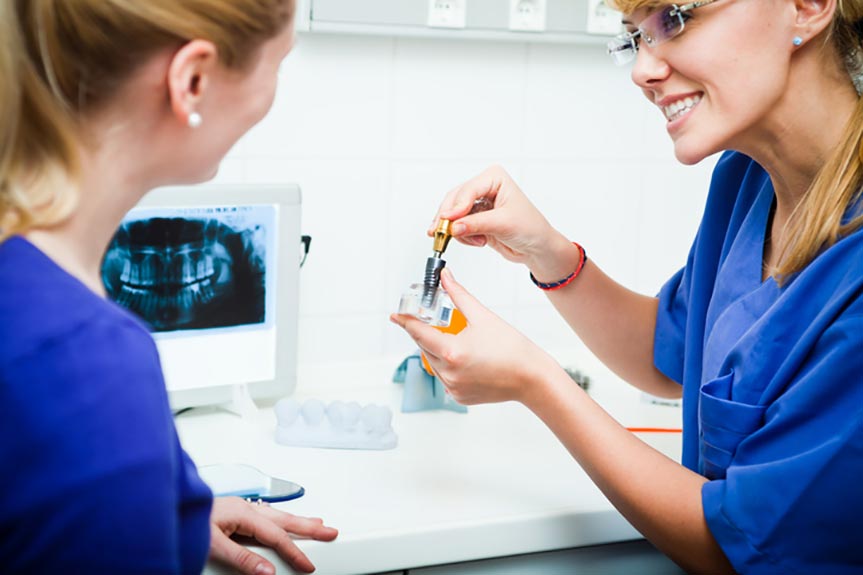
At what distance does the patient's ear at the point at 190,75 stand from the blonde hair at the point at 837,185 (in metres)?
0.62

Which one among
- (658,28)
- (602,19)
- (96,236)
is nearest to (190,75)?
(96,236)

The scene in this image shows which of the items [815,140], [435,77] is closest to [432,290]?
[815,140]

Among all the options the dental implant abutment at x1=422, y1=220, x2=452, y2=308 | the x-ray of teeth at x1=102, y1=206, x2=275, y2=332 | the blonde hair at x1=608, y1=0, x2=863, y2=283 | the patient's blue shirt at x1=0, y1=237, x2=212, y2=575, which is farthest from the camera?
the x-ray of teeth at x1=102, y1=206, x2=275, y2=332

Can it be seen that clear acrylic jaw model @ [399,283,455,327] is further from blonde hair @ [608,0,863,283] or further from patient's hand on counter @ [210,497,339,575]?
blonde hair @ [608,0,863,283]

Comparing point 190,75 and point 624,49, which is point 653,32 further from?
point 190,75

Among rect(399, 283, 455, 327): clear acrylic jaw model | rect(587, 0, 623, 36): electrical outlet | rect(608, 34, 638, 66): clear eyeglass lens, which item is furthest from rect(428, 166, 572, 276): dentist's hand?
rect(587, 0, 623, 36): electrical outlet

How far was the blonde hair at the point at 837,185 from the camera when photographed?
3.72ft

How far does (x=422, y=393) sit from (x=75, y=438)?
105 cm

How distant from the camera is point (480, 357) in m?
1.17

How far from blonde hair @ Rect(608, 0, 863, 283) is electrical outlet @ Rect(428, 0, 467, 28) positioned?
53 cm

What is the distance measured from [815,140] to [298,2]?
82 cm

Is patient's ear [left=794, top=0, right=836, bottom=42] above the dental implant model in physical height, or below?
above

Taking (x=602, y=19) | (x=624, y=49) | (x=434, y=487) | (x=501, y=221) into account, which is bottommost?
(x=434, y=487)

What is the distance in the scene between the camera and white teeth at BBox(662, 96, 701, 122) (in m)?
1.25
